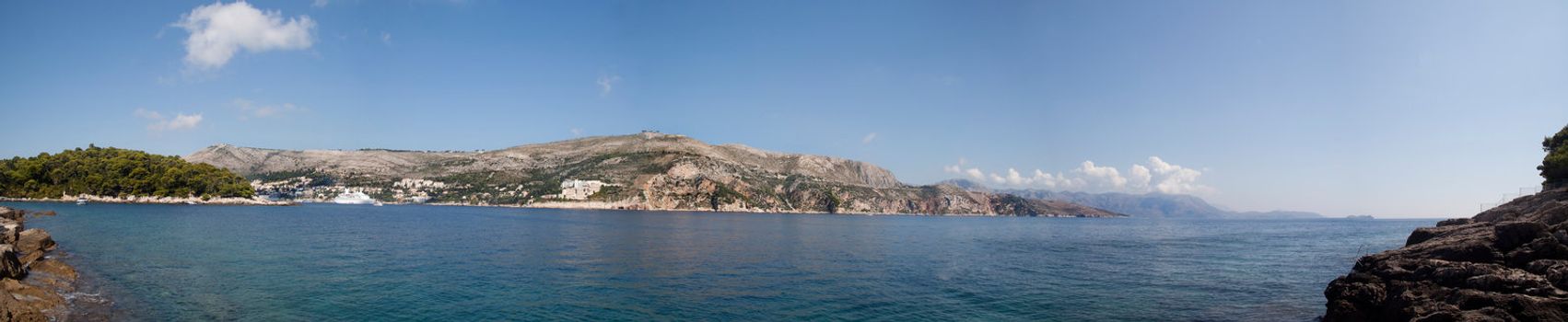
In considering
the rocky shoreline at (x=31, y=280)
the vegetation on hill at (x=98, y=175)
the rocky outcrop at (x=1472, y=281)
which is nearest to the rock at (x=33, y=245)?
the rocky shoreline at (x=31, y=280)

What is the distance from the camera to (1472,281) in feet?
68.4

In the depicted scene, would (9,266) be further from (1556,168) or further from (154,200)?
(154,200)

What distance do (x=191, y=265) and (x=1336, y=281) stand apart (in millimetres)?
56112

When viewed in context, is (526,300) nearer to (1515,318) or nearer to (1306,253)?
(1515,318)

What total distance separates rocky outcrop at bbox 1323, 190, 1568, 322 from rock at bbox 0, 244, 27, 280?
163 ft

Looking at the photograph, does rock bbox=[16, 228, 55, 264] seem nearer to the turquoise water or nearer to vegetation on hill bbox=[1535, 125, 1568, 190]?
the turquoise water

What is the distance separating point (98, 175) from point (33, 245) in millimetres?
126942

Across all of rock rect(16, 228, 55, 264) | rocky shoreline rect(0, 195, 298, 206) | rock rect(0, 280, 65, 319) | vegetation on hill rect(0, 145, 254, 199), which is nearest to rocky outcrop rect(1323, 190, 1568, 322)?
rock rect(0, 280, 65, 319)

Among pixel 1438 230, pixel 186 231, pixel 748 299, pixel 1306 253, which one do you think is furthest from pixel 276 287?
pixel 1306 253

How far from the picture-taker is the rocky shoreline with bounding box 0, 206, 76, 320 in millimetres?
21016

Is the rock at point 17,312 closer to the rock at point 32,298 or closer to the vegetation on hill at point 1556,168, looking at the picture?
the rock at point 32,298

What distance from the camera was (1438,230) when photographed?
136ft

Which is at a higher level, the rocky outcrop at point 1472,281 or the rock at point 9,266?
the rocky outcrop at point 1472,281

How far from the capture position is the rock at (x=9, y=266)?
84.0 ft
